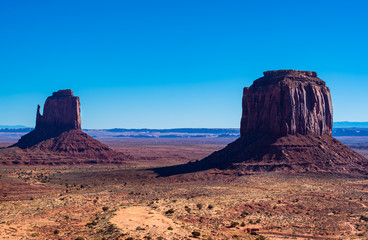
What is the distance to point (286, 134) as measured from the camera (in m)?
70.7

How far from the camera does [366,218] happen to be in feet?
117

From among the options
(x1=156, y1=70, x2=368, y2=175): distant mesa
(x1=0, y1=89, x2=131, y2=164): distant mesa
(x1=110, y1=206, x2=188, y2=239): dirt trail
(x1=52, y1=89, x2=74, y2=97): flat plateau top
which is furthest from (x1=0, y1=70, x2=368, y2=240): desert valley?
(x1=52, y1=89, x2=74, y2=97): flat plateau top

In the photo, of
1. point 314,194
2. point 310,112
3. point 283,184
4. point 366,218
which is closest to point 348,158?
point 310,112

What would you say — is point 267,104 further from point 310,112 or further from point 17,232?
point 17,232

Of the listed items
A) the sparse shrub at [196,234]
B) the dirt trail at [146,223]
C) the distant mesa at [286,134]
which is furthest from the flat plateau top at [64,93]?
Result: the sparse shrub at [196,234]

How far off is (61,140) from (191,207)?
73421 mm

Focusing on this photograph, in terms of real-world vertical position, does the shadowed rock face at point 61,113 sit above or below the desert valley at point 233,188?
above

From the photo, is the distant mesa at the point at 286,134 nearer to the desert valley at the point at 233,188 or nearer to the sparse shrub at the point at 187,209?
the desert valley at the point at 233,188

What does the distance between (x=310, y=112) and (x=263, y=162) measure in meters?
14.5

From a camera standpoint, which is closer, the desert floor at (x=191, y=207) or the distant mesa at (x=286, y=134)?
the desert floor at (x=191, y=207)

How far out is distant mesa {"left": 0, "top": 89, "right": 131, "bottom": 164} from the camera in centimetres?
9806

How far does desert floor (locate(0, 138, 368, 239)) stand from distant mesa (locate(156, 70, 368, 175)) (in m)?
4.17

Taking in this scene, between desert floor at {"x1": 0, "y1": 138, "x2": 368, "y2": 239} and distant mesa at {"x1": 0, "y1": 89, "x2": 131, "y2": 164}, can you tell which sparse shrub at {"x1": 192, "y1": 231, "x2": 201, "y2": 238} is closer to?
desert floor at {"x1": 0, "y1": 138, "x2": 368, "y2": 239}

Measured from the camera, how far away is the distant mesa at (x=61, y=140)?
9806 centimetres
